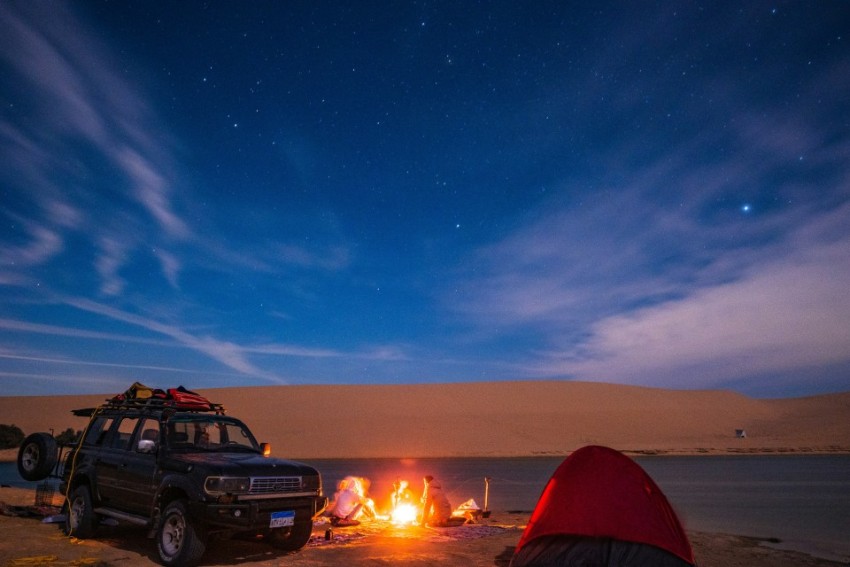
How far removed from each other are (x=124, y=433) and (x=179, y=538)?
2658 millimetres

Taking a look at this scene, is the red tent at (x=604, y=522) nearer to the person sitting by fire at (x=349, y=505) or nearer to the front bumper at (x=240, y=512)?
the front bumper at (x=240, y=512)

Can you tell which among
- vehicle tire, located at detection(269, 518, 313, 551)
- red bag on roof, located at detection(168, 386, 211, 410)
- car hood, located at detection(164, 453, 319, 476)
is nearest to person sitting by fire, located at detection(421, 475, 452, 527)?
vehicle tire, located at detection(269, 518, 313, 551)

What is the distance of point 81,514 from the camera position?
10719 millimetres

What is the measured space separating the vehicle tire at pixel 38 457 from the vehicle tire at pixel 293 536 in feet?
15.6

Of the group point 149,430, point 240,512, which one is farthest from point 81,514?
point 240,512

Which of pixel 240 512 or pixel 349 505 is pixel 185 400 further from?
pixel 349 505

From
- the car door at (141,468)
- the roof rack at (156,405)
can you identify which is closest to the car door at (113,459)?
the car door at (141,468)

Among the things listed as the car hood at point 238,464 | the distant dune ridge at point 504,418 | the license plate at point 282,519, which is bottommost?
the license plate at point 282,519

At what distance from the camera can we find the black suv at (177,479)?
887 cm

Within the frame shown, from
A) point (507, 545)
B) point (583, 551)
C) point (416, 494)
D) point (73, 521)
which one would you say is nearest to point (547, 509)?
point (583, 551)

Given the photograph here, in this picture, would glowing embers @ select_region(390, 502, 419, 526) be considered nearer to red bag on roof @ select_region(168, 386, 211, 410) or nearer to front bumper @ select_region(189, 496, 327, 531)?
front bumper @ select_region(189, 496, 327, 531)

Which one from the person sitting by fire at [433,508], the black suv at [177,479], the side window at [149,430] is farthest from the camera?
the person sitting by fire at [433,508]

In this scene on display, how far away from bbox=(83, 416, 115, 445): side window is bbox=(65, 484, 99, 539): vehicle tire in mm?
783

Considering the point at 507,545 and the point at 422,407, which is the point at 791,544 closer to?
the point at 507,545
